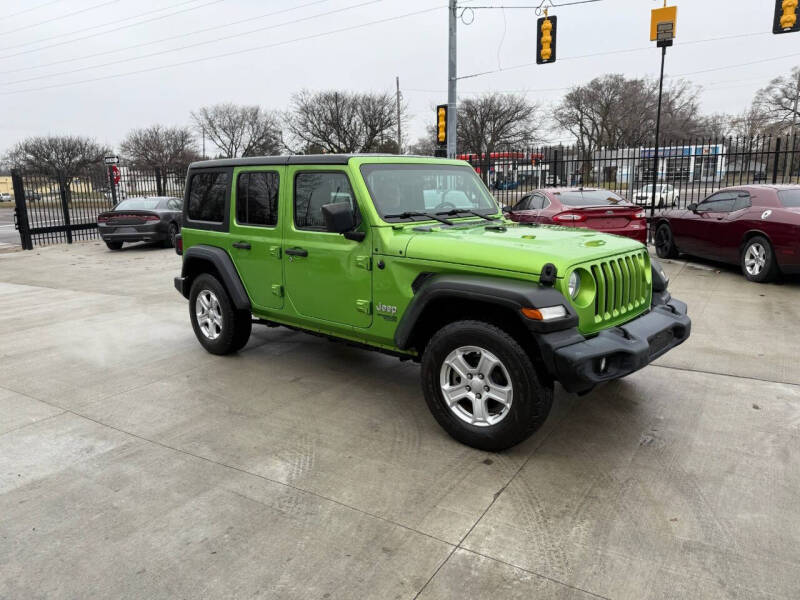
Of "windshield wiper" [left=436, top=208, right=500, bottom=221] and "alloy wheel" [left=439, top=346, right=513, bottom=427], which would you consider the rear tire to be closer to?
"windshield wiper" [left=436, top=208, right=500, bottom=221]

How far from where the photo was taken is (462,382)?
379cm

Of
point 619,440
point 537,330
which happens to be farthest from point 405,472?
point 619,440

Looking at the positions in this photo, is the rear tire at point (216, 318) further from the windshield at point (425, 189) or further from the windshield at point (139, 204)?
the windshield at point (139, 204)

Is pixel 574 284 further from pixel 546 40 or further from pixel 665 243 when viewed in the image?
pixel 546 40

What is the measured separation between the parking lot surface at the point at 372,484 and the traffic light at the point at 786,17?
8.62 metres

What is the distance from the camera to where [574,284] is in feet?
11.8

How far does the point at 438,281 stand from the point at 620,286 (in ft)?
3.98

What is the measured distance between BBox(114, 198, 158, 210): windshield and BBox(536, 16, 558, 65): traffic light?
1061 cm

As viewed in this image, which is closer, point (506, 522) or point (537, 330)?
point (506, 522)

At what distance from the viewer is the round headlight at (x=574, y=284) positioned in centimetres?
355

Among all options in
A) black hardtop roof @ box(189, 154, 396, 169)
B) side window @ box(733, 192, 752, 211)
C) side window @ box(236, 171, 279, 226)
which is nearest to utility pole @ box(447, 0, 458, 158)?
side window @ box(733, 192, 752, 211)

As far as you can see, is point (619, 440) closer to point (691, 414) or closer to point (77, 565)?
point (691, 414)

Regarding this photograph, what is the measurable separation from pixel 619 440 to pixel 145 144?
65742 millimetres

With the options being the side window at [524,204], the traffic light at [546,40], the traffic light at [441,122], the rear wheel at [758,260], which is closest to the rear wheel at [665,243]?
the rear wheel at [758,260]
